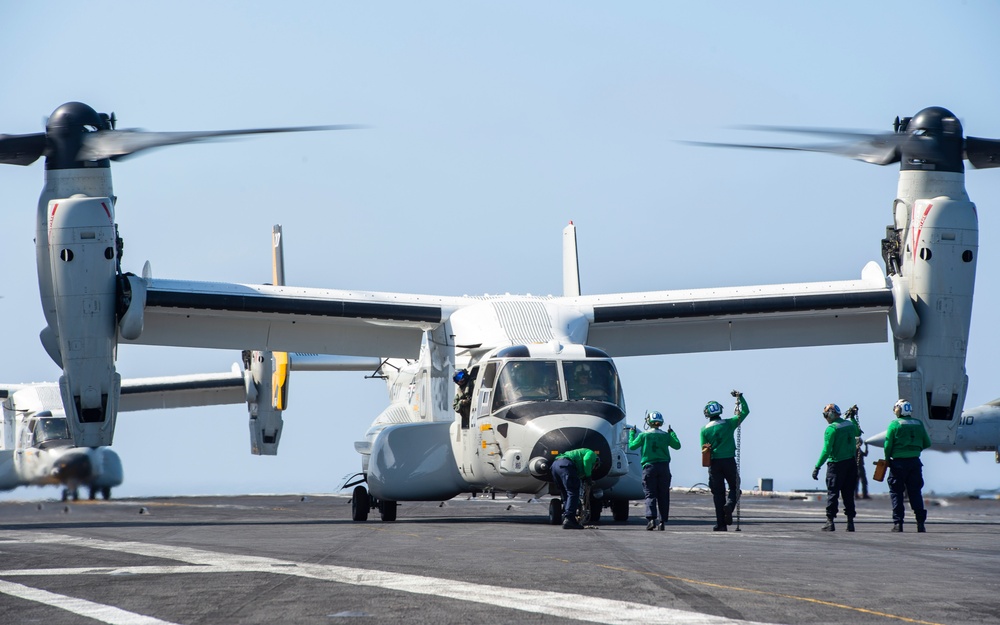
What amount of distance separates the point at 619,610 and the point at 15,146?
618 inches

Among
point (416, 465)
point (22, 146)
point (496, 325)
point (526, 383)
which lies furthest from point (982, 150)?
point (22, 146)

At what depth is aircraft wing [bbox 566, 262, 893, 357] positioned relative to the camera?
21.3 meters

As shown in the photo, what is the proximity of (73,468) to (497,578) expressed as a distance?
23.8 meters

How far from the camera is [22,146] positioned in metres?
19.2

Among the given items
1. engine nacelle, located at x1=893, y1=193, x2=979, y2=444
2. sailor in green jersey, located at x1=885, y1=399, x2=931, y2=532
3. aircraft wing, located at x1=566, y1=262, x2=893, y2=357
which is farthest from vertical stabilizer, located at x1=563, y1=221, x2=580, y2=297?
sailor in green jersey, located at x1=885, y1=399, x2=931, y2=532

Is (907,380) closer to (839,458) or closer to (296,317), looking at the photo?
(839,458)

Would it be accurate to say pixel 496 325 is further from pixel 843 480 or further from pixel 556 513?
pixel 843 480

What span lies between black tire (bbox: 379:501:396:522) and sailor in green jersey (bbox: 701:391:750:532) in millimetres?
5955

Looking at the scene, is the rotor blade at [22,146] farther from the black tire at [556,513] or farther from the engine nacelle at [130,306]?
the black tire at [556,513]

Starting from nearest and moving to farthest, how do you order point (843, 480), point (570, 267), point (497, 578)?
point (497, 578)
point (843, 480)
point (570, 267)

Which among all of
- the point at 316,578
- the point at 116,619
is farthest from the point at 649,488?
the point at 116,619

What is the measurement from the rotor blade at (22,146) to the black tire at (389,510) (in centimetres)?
806

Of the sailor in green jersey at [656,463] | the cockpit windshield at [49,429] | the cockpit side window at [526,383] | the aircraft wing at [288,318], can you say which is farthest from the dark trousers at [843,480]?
the cockpit windshield at [49,429]

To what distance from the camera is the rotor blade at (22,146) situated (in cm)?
1912
